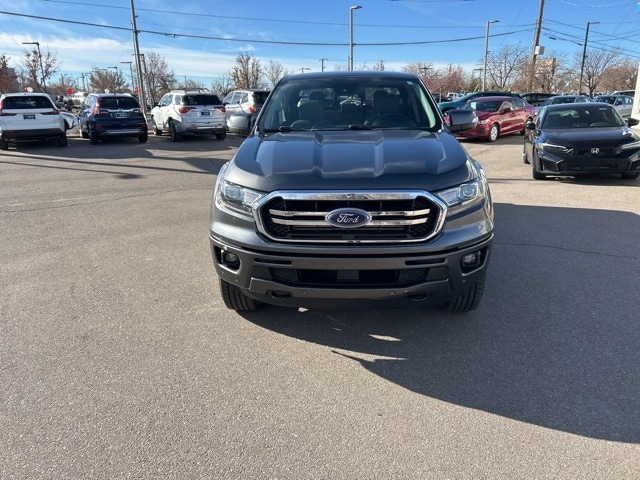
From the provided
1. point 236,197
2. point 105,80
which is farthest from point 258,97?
point 105,80

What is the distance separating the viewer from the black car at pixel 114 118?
53.3 ft

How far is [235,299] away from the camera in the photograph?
368 cm

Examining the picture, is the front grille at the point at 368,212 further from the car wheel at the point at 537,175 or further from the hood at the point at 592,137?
the car wheel at the point at 537,175

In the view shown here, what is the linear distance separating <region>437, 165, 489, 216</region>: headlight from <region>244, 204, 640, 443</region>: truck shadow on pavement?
1.03 m

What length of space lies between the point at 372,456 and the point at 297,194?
1548mm

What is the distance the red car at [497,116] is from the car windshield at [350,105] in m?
13.0

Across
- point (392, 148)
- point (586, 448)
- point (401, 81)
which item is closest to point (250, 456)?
point (586, 448)

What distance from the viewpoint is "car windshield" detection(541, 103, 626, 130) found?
986 cm

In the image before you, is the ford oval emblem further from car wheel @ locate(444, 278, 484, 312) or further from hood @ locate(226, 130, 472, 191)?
car wheel @ locate(444, 278, 484, 312)

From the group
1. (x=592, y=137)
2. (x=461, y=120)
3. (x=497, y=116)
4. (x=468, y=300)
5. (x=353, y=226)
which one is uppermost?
(x=461, y=120)

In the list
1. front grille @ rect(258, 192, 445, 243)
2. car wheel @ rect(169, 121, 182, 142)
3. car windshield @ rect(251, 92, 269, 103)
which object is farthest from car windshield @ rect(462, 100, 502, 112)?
front grille @ rect(258, 192, 445, 243)

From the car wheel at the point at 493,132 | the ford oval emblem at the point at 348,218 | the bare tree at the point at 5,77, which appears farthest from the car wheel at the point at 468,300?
the bare tree at the point at 5,77

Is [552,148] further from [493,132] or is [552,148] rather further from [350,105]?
[493,132]

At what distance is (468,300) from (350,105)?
2.15 metres
